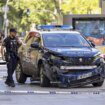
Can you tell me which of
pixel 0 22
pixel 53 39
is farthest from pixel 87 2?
pixel 53 39

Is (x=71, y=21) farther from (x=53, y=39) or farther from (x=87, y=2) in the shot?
(x=87, y=2)

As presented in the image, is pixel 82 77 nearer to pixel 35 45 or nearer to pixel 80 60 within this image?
pixel 80 60

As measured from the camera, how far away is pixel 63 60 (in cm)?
1609

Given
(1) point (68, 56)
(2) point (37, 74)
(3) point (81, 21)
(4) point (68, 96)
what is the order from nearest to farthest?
(4) point (68, 96) < (1) point (68, 56) < (2) point (37, 74) < (3) point (81, 21)

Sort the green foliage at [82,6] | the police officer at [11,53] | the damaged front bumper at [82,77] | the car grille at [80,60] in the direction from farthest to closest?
the green foliage at [82,6] → the police officer at [11,53] → the car grille at [80,60] → the damaged front bumper at [82,77]

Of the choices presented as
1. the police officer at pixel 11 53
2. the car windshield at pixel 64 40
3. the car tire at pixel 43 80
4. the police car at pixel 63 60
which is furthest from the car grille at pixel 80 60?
the police officer at pixel 11 53

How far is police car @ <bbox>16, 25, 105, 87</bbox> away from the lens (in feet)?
52.6

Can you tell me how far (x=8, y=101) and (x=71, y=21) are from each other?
63.4 feet

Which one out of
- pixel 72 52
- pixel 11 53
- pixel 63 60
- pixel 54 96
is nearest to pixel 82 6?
pixel 11 53

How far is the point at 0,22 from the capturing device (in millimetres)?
84625

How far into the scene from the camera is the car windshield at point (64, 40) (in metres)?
17.3

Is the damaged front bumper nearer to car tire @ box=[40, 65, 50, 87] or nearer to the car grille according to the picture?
the car grille

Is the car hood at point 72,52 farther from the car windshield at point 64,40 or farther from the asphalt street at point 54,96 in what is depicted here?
the asphalt street at point 54,96

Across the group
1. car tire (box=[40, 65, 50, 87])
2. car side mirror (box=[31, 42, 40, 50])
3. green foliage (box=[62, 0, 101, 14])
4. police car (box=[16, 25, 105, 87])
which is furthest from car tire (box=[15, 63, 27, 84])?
green foliage (box=[62, 0, 101, 14])
